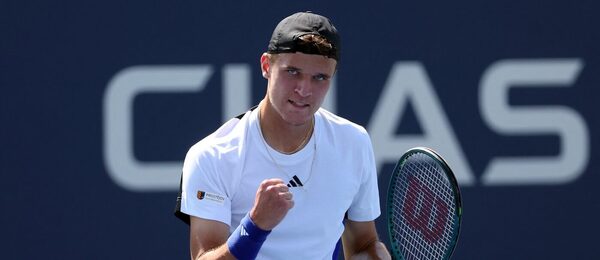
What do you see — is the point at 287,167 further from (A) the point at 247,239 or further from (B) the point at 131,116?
(B) the point at 131,116

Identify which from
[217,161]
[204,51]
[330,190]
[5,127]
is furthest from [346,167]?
[5,127]

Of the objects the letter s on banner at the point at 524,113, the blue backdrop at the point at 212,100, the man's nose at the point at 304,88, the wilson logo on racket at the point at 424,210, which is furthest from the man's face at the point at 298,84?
the letter s on banner at the point at 524,113

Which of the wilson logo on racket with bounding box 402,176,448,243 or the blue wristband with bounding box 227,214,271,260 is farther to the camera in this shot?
the wilson logo on racket with bounding box 402,176,448,243

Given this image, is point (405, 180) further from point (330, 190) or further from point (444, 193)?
point (330, 190)

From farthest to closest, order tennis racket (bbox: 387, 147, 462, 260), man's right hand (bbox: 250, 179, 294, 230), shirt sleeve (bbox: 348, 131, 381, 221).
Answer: tennis racket (bbox: 387, 147, 462, 260) < shirt sleeve (bbox: 348, 131, 381, 221) < man's right hand (bbox: 250, 179, 294, 230)

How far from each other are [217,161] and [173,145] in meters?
2.10

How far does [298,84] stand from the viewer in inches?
110

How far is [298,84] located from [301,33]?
12 centimetres

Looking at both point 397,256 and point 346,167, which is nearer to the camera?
point 346,167

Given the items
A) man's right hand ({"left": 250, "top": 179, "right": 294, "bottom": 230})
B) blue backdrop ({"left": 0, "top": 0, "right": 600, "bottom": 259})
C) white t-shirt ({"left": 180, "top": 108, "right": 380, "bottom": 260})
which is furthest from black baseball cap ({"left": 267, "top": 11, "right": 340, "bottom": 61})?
blue backdrop ({"left": 0, "top": 0, "right": 600, "bottom": 259})

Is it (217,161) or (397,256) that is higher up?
(217,161)

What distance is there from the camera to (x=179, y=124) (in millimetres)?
4930

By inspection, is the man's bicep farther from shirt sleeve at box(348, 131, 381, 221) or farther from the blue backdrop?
the blue backdrop

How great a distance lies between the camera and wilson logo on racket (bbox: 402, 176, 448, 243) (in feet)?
11.2
